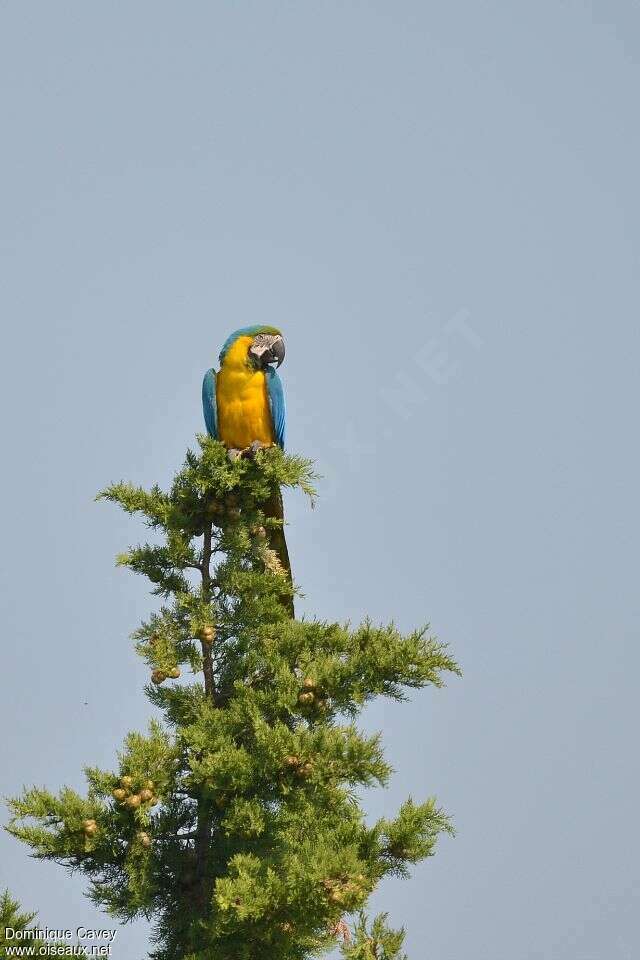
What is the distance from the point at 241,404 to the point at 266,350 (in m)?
0.56

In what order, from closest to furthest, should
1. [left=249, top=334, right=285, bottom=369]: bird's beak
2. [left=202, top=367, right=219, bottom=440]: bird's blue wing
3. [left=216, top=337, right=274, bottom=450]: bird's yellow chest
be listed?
[left=216, top=337, right=274, bottom=450]: bird's yellow chest < [left=202, top=367, right=219, bottom=440]: bird's blue wing < [left=249, top=334, right=285, bottom=369]: bird's beak

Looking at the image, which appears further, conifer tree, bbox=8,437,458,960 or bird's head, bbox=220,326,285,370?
bird's head, bbox=220,326,285,370

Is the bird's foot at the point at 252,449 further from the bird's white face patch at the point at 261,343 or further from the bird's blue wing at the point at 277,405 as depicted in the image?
the bird's white face patch at the point at 261,343

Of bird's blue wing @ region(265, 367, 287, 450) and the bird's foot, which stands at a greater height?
bird's blue wing @ region(265, 367, 287, 450)

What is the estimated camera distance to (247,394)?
8.59 m

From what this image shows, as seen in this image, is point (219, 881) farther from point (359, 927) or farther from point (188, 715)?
point (188, 715)

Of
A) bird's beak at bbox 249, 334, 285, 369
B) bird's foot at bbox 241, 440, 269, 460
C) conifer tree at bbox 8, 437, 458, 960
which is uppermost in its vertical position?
bird's beak at bbox 249, 334, 285, 369

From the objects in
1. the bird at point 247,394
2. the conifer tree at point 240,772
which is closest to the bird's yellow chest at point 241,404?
the bird at point 247,394

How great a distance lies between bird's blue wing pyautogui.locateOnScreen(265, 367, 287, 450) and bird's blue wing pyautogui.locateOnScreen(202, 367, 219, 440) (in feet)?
1.43

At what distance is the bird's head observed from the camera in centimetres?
880

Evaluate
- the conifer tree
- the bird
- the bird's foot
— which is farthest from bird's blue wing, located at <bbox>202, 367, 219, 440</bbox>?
the conifer tree

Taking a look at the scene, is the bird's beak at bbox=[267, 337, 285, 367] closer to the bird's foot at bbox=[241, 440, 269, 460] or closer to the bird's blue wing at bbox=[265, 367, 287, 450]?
the bird's blue wing at bbox=[265, 367, 287, 450]

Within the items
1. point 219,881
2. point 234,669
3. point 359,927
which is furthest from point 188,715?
point 359,927

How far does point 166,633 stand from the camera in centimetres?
683
